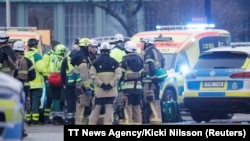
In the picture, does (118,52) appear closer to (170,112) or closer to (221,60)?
(170,112)

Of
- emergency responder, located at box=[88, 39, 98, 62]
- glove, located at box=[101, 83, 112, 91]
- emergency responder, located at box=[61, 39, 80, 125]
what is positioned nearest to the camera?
glove, located at box=[101, 83, 112, 91]

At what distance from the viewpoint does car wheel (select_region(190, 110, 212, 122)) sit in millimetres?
18531

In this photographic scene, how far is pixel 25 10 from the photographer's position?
4994cm

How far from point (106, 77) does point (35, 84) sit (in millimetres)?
2866

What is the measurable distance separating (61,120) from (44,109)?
46 cm

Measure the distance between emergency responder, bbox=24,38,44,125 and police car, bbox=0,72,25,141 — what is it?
11.2 metres

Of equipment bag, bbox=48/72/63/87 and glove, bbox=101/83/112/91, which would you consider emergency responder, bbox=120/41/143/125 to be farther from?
equipment bag, bbox=48/72/63/87

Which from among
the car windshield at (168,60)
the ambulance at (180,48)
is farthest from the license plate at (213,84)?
the car windshield at (168,60)

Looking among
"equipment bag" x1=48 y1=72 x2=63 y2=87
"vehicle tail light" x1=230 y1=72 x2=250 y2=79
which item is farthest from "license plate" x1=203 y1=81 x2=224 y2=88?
"equipment bag" x1=48 y1=72 x2=63 y2=87

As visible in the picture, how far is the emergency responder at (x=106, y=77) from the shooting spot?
622 inches

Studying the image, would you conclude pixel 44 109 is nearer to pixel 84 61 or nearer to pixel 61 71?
pixel 61 71

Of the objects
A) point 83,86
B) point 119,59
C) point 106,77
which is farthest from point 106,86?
point 119,59

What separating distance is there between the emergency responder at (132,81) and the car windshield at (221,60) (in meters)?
1.95

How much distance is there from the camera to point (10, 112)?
6.75 metres
